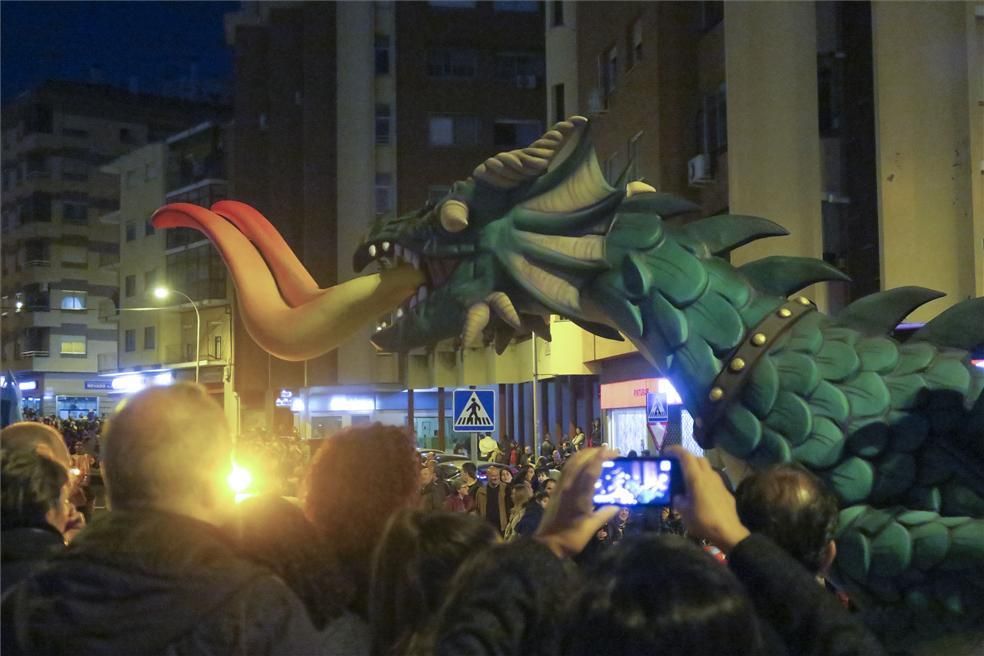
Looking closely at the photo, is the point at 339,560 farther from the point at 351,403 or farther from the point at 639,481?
the point at 351,403

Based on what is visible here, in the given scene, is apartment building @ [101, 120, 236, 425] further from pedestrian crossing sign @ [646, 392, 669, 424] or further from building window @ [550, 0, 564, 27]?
pedestrian crossing sign @ [646, 392, 669, 424]

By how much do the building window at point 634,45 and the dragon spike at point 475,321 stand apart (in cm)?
1852

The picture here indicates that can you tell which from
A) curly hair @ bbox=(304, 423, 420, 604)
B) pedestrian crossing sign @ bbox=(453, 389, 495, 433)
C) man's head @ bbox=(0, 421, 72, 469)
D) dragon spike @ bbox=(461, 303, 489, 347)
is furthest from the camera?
pedestrian crossing sign @ bbox=(453, 389, 495, 433)

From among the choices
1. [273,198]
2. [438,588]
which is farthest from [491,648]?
[273,198]

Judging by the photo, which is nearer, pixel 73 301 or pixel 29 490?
pixel 29 490

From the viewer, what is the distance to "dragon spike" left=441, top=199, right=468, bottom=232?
412cm

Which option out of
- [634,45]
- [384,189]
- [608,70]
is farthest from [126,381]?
[634,45]

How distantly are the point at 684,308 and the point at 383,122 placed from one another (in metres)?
37.0

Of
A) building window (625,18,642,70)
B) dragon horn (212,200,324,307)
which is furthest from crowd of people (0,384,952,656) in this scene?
building window (625,18,642,70)

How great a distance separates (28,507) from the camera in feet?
10.2

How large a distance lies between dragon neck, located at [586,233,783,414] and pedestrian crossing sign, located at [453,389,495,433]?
9.38 m

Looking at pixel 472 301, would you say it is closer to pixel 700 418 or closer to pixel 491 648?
pixel 700 418

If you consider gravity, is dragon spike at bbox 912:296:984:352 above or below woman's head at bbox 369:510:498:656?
above

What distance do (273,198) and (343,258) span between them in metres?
7.66
